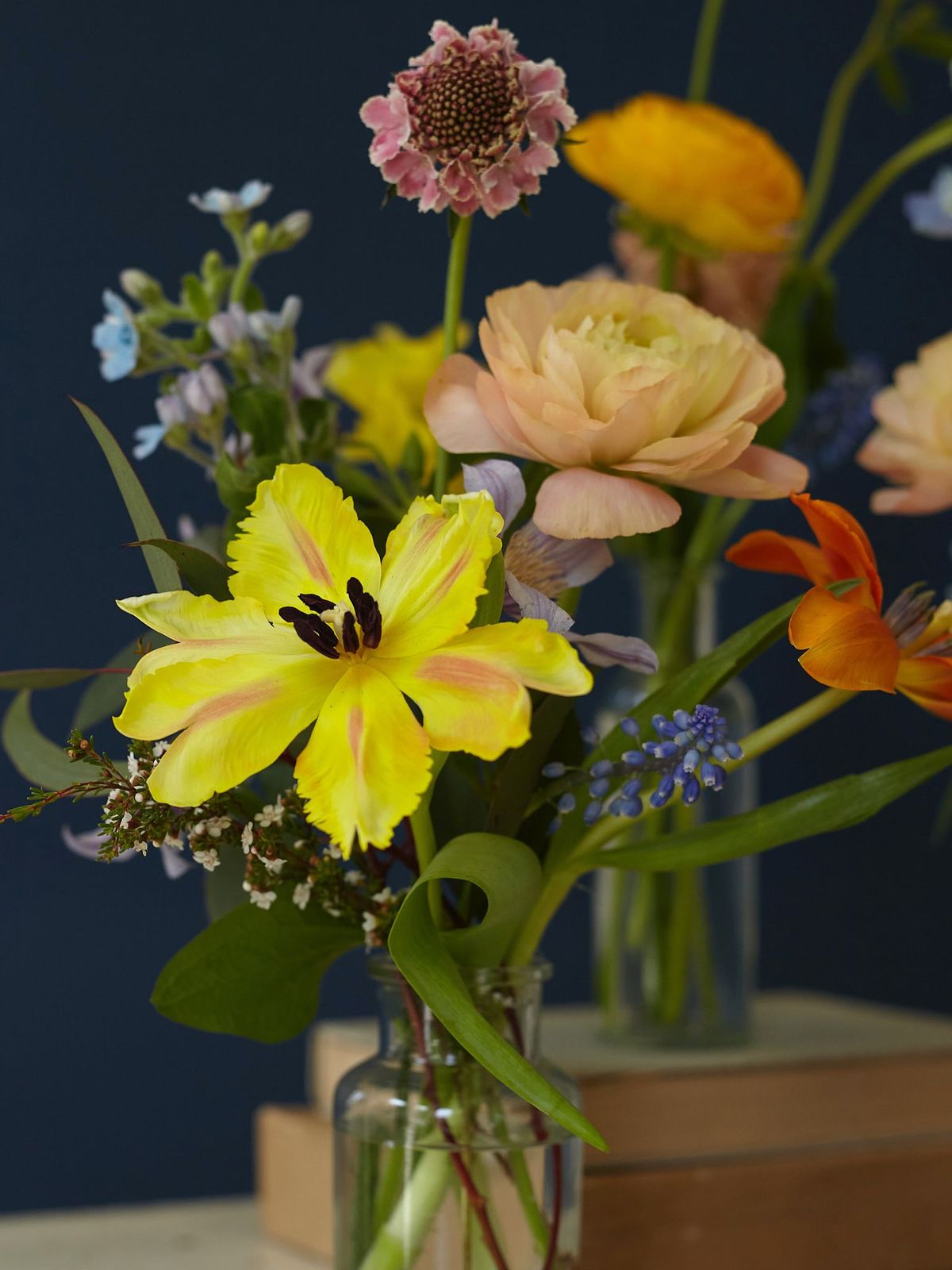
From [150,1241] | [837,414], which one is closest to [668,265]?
[837,414]

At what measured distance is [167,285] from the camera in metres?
1.17

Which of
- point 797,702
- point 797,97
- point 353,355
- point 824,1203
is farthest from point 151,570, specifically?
point 797,97

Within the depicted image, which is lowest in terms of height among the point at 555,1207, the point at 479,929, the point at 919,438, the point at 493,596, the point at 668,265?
the point at 555,1207

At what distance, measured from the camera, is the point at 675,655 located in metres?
0.87

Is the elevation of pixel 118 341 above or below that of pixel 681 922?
above

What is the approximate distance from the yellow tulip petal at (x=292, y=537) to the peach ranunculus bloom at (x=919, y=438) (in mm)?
317

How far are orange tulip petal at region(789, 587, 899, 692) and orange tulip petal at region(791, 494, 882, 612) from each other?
14mm

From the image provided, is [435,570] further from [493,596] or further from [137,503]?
[137,503]

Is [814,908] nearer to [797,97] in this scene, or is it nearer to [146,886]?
[146,886]

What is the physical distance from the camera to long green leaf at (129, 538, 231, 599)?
1.62 ft

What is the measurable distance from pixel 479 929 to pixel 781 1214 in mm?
358

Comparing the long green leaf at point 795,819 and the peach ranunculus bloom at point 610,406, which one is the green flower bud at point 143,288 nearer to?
the peach ranunculus bloom at point 610,406

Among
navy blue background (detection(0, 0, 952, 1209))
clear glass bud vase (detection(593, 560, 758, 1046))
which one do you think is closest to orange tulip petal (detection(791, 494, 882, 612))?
clear glass bud vase (detection(593, 560, 758, 1046))

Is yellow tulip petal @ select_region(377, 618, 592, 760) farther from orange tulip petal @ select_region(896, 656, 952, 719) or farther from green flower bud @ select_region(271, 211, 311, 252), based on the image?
green flower bud @ select_region(271, 211, 311, 252)
